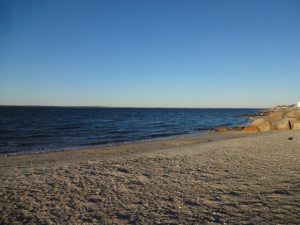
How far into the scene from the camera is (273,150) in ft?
48.3

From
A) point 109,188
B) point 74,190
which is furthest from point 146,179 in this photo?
point 74,190

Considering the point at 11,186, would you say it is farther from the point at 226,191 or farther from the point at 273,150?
the point at 273,150

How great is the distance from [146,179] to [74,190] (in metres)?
2.29

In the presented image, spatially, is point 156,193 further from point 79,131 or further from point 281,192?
point 79,131

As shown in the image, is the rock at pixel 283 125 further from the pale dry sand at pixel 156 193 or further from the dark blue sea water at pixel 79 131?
the pale dry sand at pixel 156 193

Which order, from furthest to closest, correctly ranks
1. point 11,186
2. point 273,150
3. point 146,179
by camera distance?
1. point 273,150
2. point 146,179
3. point 11,186

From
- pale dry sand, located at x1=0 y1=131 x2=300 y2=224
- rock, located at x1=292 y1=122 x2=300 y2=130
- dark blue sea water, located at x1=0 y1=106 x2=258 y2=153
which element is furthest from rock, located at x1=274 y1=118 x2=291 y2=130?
pale dry sand, located at x1=0 y1=131 x2=300 y2=224

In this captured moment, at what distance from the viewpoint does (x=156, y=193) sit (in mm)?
7730

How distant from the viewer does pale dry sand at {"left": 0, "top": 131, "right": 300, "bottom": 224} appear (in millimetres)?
6152

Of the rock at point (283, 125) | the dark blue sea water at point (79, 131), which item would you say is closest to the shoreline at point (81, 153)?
the dark blue sea water at point (79, 131)

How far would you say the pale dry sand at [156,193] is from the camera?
6.15 m

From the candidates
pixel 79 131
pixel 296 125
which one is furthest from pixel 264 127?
pixel 79 131

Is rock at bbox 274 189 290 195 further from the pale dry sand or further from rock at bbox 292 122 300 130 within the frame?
rock at bbox 292 122 300 130

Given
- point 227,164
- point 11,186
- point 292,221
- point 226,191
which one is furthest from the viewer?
point 227,164
